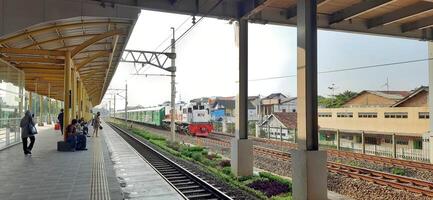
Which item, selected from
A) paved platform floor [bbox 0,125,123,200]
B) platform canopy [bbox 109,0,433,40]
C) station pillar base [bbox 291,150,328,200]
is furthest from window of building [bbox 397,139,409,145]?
paved platform floor [bbox 0,125,123,200]

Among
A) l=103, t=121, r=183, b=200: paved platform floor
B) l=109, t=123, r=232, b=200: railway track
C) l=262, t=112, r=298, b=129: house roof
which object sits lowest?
l=109, t=123, r=232, b=200: railway track

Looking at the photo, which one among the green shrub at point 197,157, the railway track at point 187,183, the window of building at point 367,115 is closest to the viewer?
the railway track at point 187,183

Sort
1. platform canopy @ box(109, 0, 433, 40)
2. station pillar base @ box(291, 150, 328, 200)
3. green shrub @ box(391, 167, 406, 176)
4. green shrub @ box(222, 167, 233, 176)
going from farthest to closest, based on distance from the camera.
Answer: green shrub @ box(391, 167, 406, 176) → green shrub @ box(222, 167, 233, 176) → platform canopy @ box(109, 0, 433, 40) → station pillar base @ box(291, 150, 328, 200)

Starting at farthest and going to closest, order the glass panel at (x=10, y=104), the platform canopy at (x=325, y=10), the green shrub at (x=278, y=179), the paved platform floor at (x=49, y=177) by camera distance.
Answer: the glass panel at (x=10, y=104), the platform canopy at (x=325, y=10), the green shrub at (x=278, y=179), the paved platform floor at (x=49, y=177)

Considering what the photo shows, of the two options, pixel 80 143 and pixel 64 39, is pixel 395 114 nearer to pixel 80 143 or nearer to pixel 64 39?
pixel 80 143

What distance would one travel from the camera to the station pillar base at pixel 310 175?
7984mm

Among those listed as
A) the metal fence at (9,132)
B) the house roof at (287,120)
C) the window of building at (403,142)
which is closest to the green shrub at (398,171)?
the metal fence at (9,132)

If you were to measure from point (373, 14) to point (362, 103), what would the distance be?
36.8 metres

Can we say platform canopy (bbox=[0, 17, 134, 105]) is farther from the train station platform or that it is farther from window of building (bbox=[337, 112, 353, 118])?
window of building (bbox=[337, 112, 353, 118])

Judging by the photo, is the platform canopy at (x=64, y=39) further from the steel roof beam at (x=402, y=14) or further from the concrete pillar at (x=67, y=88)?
the steel roof beam at (x=402, y=14)

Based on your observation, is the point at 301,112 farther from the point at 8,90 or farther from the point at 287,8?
the point at 8,90

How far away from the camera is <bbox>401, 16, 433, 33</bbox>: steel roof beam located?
13133 mm

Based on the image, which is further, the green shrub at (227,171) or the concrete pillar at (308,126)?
the green shrub at (227,171)

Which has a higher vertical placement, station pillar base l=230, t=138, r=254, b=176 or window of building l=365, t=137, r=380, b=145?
station pillar base l=230, t=138, r=254, b=176
